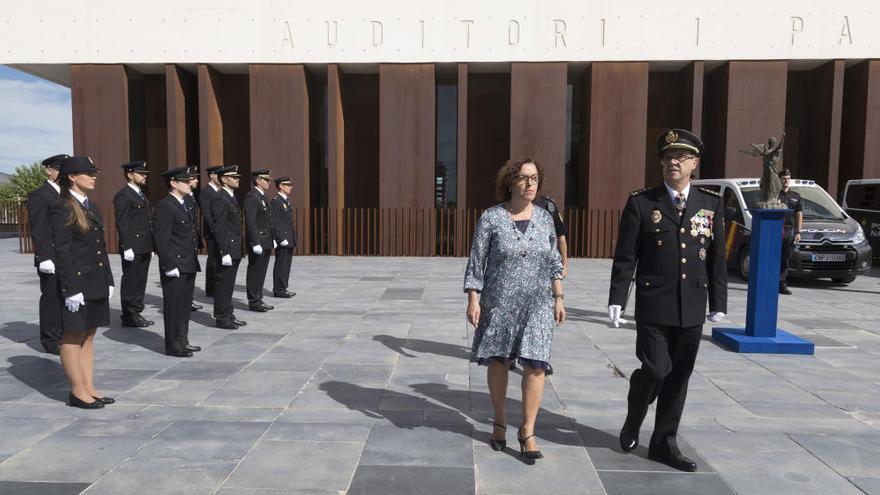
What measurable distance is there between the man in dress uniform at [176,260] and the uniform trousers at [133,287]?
164cm

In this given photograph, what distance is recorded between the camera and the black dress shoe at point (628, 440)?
3.39 metres

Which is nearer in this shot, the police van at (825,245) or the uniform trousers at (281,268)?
the uniform trousers at (281,268)

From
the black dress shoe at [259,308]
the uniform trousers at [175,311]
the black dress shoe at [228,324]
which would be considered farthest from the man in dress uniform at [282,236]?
the uniform trousers at [175,311]

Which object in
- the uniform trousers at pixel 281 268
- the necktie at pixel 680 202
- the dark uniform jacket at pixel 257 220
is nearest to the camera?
the necktie at pixel 680 202

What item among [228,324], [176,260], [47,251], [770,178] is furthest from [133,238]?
[770,178]

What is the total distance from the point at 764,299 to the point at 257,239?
6095 mm

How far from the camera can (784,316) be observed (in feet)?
25.4

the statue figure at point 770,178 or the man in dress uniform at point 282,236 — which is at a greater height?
the statue figure at point 770,178

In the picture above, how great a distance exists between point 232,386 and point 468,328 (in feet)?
9.90

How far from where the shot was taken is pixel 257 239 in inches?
302

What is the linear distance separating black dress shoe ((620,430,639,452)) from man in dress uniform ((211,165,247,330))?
487 cm

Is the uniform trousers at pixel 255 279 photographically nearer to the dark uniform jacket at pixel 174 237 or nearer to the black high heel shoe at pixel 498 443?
the dark uniform jacket at pixel 174 237

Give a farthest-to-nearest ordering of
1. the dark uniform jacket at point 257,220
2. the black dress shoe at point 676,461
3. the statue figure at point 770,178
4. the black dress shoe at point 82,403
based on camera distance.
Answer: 1. the dark uniform jacket at point 257,220
2. the statue figure at point 770,178
3. the black dress shoe at point 82,403
4. the black dress shoe at point 676,461

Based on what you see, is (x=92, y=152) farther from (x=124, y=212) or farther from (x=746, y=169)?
(x=746, y=169)
